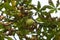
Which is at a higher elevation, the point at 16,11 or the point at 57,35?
the point at 16,11

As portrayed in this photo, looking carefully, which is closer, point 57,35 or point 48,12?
point 57,35

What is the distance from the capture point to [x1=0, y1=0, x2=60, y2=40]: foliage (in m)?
1.05

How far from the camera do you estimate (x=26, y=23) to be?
3.42 feet

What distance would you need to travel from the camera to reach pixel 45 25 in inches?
42.4

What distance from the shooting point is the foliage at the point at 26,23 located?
3.46 ft

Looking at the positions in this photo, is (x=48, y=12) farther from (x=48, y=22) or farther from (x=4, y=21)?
(x=4, y=21)

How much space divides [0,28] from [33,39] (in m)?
0.18

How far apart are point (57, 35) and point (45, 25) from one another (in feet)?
0.27

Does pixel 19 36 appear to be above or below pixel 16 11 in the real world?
below

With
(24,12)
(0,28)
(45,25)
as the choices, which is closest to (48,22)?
(45,25)

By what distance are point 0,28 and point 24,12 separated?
148 millimetres

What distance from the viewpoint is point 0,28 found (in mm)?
1056

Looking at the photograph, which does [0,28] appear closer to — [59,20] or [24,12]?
[24,12]

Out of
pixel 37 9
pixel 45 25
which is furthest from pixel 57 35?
pixel 37 9
